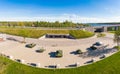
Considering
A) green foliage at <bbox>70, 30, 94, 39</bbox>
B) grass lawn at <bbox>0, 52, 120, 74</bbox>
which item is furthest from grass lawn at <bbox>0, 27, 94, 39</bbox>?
grass lawn at <bbox>0, 52, 120, 74</bbox>

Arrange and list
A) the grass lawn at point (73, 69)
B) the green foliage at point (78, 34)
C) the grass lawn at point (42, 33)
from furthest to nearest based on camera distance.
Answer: the grass lawn at point (42, 33) < the green foliage at point (78, 34) < the grass lawn at point (73, 69)

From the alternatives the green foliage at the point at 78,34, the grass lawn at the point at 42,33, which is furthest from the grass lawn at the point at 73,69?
the grass lawn at the point at 42,33

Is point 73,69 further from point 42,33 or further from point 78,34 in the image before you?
point 42,33

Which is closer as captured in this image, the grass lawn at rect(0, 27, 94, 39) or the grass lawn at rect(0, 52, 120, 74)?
the grass lawn at rect(0, 52, 120, 74)

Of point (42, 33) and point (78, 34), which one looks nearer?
point (78, 34)

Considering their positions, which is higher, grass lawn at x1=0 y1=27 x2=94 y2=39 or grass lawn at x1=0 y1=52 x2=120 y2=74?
grass lawn at x1=0 y1=27 x2=94 y2=39

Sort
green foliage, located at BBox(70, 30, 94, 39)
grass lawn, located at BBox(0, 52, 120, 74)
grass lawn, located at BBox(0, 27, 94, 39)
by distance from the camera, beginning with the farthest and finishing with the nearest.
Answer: grass lawn, located at BBox(0, 27, 94, 39), green foliage, located at BBox(70, 30, 94, 39), grass lawn, located at BBox(0, 52, 120, 74)

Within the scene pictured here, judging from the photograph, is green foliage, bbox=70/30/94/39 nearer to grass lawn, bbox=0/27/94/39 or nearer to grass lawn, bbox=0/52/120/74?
grass lawn, bbox=0/27/94/39

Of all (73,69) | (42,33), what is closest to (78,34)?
(42,33)

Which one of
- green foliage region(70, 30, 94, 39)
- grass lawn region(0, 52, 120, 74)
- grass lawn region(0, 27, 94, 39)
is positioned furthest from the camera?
grass lawn region(0, 27, 94, 39)

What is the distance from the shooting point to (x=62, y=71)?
116 ft

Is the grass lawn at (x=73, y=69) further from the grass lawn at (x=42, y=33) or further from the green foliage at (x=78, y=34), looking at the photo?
the grass lawn at (x=42, y=33)

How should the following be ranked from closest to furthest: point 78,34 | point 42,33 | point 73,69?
point 73,69, point 78,34, point 42,33

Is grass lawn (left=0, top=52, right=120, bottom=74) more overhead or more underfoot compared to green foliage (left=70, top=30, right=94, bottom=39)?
more underfoot
